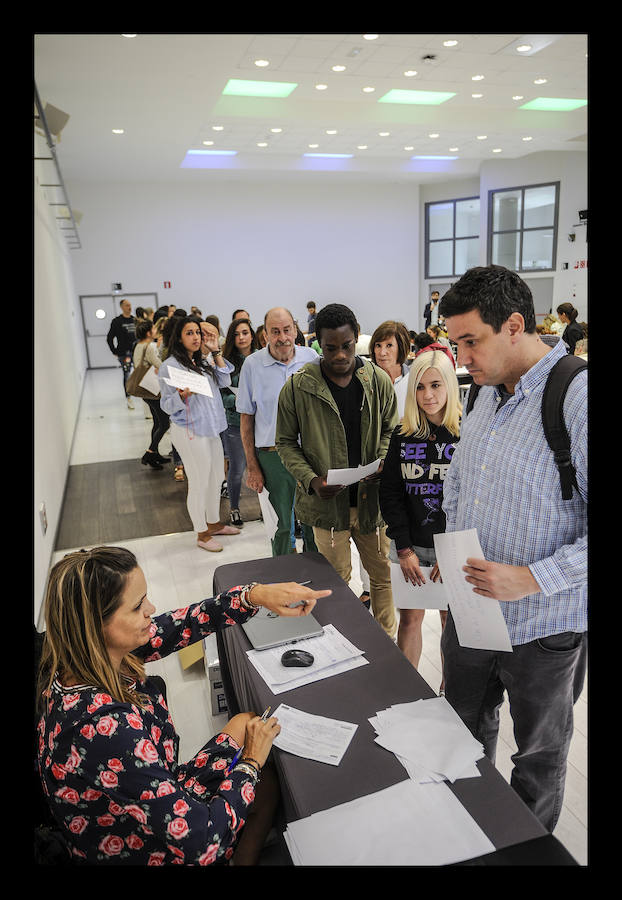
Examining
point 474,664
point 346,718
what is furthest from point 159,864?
point 474,664

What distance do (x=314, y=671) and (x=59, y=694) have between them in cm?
74

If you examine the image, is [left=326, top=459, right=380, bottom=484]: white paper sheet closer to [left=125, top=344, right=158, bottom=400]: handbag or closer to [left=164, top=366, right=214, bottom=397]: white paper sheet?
[left=164, top=366, right=214, bottom=397]: white paper sheet

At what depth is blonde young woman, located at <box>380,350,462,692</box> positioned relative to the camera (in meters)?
2.37

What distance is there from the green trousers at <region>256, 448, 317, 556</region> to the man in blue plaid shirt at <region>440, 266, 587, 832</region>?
6.49 feet

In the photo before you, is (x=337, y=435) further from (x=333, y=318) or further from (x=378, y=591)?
(x=378, y=591)

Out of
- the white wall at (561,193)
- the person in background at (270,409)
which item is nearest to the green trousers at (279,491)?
the person in background at (270,409)

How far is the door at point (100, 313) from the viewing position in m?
16.6

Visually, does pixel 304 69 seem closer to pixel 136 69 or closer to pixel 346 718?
pixel 136 69

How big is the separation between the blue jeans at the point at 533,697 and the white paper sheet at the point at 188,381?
2.82m

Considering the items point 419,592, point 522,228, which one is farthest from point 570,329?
point 522,228

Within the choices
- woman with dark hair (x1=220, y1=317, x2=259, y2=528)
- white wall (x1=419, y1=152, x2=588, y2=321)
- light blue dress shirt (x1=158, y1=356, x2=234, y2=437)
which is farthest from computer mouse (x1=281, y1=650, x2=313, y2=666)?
white wall (x1=419, y1=152, x2=588, y2=321)

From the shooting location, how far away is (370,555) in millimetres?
3000

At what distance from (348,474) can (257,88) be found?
9050mm
